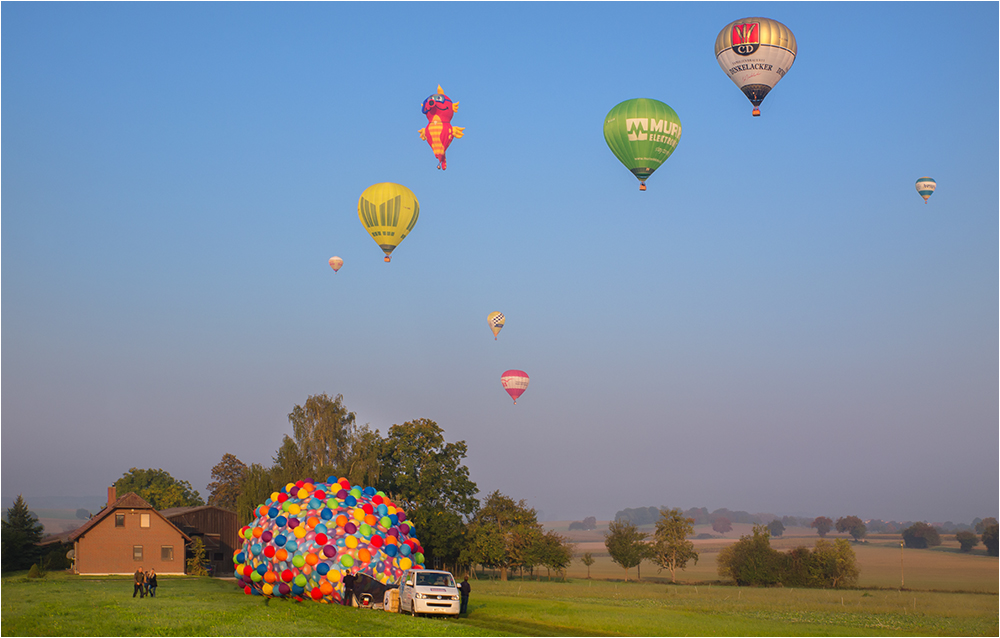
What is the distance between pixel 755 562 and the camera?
245 ft

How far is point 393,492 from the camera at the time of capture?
74.8m

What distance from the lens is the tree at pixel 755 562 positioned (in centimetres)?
7406

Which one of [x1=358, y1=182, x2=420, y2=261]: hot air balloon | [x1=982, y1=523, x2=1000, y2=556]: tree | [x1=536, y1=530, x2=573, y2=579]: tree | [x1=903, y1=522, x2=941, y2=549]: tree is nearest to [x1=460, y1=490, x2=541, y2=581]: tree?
[x1=536, y1=530, x2=573, y2=579]: tree

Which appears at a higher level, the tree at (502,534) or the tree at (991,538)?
the tree at (502,534)

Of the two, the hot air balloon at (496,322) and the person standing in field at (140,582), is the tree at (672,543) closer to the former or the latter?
the hot air balloon at (496,322)

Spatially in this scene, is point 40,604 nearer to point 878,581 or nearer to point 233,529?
point 233,529

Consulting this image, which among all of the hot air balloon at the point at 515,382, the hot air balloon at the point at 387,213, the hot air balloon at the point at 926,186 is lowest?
the hot air balloon at the point at 515,382

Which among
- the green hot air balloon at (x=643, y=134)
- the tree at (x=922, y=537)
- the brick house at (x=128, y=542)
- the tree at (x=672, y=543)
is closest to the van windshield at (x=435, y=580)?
the green hot air balloon at (x=643, y=134)

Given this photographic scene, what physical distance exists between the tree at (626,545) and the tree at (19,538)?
1788 inches

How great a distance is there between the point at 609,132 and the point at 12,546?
4588 cm

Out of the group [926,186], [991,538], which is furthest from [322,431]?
[991,538]

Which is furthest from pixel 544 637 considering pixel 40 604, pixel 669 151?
pixel 669 151

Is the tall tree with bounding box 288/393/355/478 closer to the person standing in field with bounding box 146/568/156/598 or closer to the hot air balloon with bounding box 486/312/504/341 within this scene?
the hot air balloon with bounding box 486/312/504/341

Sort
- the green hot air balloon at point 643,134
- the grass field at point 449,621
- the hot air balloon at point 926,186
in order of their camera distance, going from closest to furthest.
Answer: the grass field at point 449,621 < the green hot air balloon at point 643,134 < the hot air balloon at point 926,186
